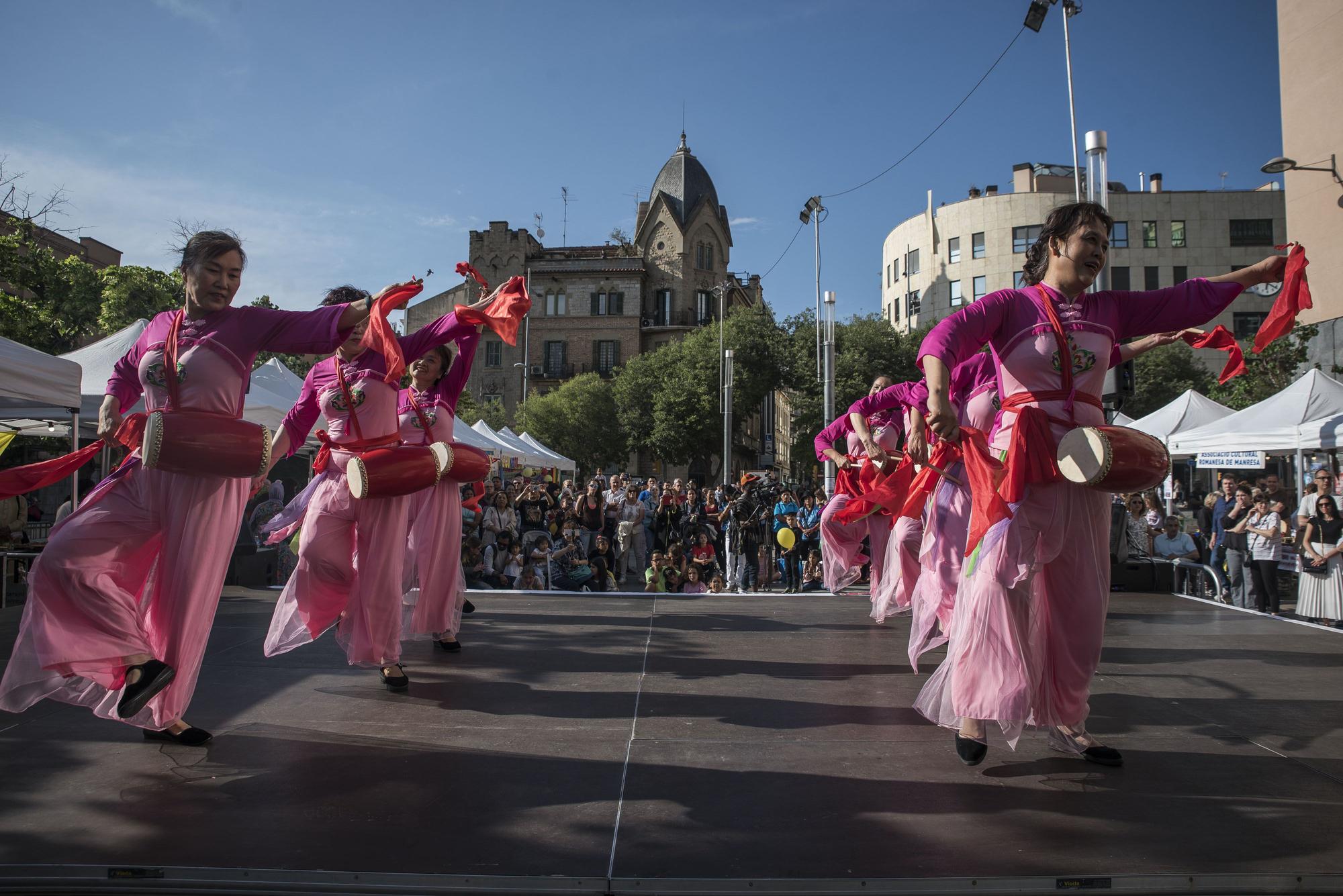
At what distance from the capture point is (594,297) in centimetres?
5766

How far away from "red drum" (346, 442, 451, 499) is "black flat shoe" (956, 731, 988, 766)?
9.51 ft

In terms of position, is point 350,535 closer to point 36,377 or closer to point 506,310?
point 506,310

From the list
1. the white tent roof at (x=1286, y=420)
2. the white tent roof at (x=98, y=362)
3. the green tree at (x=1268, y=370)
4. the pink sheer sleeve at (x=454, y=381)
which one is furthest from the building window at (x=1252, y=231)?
the pink sheer sleeve at (x=454, y=381)

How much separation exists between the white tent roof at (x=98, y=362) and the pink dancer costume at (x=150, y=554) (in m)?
6.74

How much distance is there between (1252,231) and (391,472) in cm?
5487

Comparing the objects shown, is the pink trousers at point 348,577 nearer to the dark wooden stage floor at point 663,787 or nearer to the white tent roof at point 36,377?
the dark wooden stage floor at point 663,787

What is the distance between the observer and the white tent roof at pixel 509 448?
20.5 metres

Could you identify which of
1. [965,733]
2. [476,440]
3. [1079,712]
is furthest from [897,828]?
[476,440]

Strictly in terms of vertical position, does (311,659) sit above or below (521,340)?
below

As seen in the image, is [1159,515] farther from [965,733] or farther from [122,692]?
[122,692]

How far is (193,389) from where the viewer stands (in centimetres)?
364

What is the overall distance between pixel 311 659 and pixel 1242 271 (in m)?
5.06

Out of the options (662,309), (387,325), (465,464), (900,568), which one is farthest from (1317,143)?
(662,309)

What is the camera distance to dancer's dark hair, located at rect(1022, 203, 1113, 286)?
3.54m
